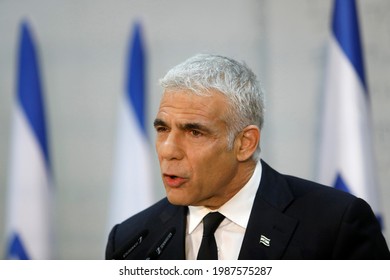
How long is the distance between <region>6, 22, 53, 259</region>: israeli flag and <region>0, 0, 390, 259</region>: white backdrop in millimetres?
256

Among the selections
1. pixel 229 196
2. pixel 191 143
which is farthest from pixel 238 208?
pixel 191 143

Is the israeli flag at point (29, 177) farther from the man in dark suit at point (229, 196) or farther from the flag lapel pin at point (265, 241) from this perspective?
the flag lapel pin at point (265, 241)

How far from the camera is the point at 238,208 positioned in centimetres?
220

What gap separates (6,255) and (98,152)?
0.94 meters

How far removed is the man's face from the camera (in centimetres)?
208

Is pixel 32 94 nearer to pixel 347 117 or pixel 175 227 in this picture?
pixel 347 117

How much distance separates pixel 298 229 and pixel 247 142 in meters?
0.38

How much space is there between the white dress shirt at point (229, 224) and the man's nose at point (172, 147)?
0.91ft

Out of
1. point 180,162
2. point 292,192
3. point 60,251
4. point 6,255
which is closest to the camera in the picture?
point 180,162

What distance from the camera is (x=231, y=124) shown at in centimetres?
215

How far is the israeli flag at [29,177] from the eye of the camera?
13.3ft

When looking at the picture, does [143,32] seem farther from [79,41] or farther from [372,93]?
[372,93]

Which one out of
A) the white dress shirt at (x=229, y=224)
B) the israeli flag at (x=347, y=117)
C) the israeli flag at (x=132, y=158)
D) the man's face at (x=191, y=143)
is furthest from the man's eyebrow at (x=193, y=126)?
the israeli flag at (x=132, y=158)
